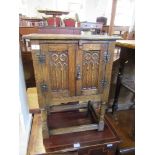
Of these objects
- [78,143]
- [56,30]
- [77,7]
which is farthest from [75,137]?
[77,7]

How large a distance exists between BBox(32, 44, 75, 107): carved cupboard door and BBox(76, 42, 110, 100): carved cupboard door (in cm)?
5

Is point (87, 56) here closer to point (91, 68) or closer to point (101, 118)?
point (91, 68)

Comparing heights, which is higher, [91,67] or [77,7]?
[77,7]

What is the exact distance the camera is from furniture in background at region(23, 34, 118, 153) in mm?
860

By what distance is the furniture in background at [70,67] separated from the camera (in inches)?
33.9

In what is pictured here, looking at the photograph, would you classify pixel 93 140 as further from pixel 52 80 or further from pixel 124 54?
pixel 124 54

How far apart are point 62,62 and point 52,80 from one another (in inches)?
5.4

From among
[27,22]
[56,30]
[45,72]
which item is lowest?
[45,72]

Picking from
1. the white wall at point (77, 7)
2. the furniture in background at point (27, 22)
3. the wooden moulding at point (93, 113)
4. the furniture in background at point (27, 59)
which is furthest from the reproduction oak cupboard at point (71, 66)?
the white wall at point (77, 7)

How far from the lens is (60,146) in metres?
1.07

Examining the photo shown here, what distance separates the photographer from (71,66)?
942 millimetres

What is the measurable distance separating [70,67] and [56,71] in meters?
0.09

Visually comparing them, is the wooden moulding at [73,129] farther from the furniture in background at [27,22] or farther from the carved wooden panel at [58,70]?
the furniture in background at [27,22]
